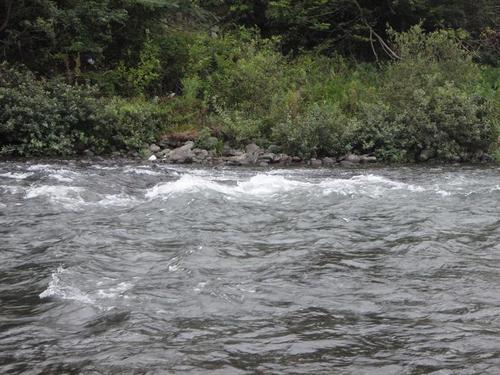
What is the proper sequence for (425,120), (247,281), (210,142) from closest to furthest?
1. (247,281)
2. (425,120)
3. (210,142)

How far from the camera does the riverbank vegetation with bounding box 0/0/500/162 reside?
17906 millimetres

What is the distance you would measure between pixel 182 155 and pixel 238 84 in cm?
423

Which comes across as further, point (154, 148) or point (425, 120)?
point (154, 148)

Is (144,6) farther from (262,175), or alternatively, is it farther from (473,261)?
(473,261)

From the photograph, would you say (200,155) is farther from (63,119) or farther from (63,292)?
(63,292)

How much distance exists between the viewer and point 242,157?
17.8m

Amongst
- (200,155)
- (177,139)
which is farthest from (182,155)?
(177,139)

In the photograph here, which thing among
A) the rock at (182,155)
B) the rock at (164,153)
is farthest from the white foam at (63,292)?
the rock at (164,153)

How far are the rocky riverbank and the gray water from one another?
5.32 meters

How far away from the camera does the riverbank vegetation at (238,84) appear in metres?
17.9

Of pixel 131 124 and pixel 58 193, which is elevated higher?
pixel 131 124

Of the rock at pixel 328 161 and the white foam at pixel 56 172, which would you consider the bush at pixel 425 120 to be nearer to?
the rock at pixel 328 161

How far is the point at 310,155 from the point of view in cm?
1802

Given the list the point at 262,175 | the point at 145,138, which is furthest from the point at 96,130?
the point at 262,175
